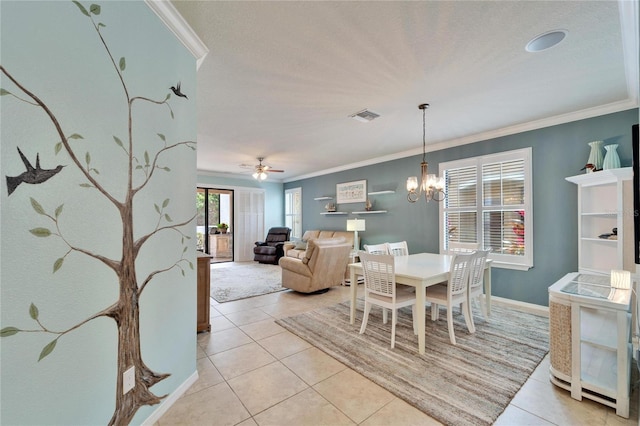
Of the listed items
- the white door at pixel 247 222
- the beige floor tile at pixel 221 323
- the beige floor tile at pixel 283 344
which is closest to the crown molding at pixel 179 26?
the beige floor tile at pixel 283 344

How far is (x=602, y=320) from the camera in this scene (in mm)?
1916

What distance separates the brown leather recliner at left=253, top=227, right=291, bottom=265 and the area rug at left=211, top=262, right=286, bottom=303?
24 centimetres

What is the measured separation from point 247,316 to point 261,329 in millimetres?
496

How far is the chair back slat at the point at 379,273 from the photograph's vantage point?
2711 mm

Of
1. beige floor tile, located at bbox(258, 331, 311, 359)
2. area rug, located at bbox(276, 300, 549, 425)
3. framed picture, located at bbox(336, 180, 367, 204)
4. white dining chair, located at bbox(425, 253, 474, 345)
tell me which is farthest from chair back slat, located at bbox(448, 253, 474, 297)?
framed picture, located at bbox(336, 180, 367, 204)

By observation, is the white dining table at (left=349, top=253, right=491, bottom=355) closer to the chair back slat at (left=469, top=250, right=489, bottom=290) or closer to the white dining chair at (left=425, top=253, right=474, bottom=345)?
the white dining chair at (left=425, top=253, right=474, bottom=345)

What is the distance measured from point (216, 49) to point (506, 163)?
Answer: 413cm

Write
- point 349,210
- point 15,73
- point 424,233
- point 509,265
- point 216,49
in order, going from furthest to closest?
1. point 349,210
2. point 424,233
3. point 509,265
4. point 216,49
5. point 15,73

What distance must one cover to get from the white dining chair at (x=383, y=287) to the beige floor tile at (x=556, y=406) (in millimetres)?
1064

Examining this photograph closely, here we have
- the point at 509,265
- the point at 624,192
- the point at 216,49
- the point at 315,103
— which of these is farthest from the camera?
the point at 509,265

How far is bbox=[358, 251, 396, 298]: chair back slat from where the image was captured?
2.71 m

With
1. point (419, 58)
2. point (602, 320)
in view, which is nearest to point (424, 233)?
point (602, 320)

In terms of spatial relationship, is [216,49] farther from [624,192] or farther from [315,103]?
[624,192]

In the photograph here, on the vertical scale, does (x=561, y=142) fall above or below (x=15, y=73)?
above
